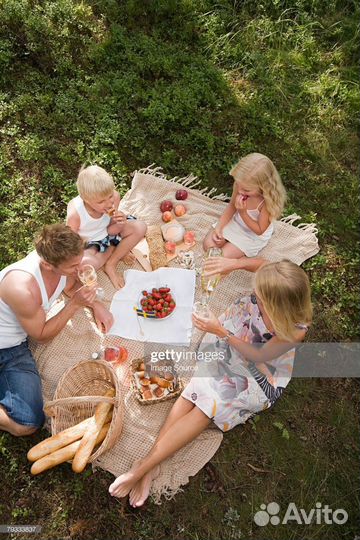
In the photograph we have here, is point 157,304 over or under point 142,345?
over

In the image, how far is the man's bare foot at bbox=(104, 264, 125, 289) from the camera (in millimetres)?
4828

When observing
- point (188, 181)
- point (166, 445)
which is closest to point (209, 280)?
point (188, 181)

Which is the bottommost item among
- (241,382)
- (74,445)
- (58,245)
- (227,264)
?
(74,445)

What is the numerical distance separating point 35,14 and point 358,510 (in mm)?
6394

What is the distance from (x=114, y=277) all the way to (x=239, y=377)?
163 cm

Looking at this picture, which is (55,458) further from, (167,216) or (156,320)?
(167,216)

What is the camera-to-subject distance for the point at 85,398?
3.70 meters

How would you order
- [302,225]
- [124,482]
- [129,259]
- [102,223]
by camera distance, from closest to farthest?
[124,482] < [102,223] < [129,259] < [302,225]

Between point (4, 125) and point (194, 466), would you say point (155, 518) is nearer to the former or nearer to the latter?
point (194, 466)

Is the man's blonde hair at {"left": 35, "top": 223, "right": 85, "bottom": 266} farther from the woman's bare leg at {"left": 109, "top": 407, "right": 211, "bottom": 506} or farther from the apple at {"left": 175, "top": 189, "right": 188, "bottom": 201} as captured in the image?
the apple at {"left": 175, "top": 189, "right": 188, "bottom": 201}

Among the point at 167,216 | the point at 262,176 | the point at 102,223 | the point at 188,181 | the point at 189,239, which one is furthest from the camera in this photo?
the point at 188,181

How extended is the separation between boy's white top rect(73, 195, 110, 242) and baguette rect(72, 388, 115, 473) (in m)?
1.64

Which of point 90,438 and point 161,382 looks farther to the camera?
point 161,382

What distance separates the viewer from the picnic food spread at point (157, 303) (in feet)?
15.0
